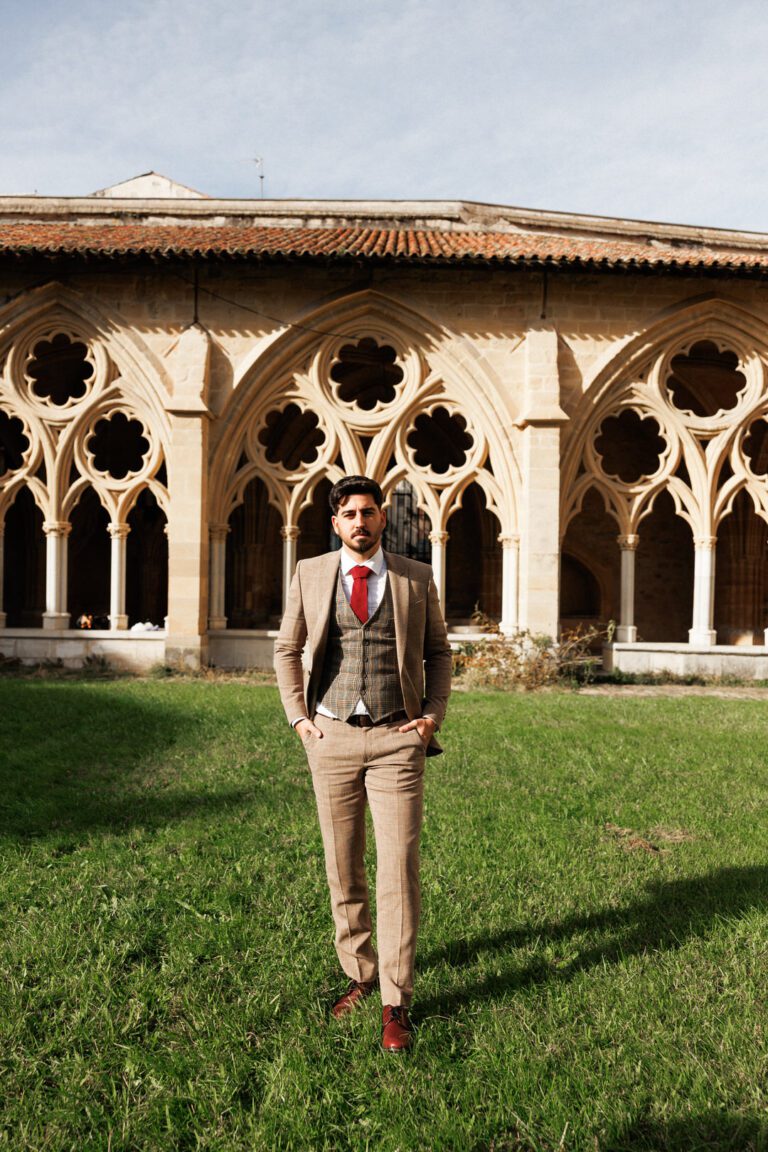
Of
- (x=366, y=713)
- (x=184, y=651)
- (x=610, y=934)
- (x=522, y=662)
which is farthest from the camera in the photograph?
(x=184, y=651)

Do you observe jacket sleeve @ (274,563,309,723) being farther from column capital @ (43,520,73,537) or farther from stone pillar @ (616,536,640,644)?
column capital @ (43,520,73,537)

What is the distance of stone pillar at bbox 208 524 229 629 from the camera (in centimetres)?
1122

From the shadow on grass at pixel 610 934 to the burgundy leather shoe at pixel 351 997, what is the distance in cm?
19

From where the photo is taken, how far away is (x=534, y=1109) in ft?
6.54

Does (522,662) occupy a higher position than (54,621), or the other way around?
(54,621)

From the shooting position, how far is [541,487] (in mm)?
10734

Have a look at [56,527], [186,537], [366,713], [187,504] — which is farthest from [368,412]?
[366,713]

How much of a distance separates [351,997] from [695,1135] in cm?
108

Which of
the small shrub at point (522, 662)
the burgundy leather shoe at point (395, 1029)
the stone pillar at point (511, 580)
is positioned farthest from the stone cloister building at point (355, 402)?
the burgundy leather shoe at point (395, 1029)

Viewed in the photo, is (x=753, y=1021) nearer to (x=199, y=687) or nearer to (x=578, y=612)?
(x=199, y=687)

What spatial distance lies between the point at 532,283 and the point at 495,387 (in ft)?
5.24

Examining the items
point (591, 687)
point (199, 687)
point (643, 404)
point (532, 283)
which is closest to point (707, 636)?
point (591, 687)

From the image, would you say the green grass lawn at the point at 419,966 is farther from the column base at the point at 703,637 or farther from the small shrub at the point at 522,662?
the column base at the point at 703,637

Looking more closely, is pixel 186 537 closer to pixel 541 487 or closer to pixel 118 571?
pixel 118 571
